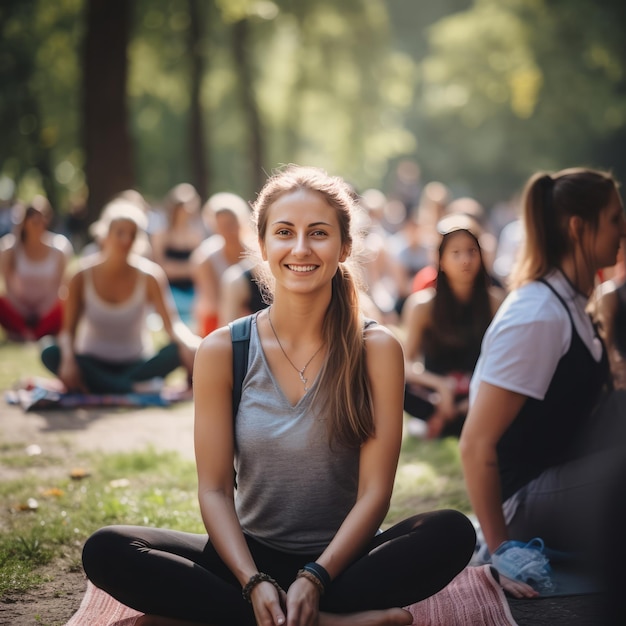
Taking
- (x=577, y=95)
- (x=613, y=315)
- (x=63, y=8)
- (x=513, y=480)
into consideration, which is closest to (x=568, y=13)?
(x=577, y=95)

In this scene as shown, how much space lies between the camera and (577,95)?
27.5 meters

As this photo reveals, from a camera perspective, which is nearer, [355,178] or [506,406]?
[506,406]

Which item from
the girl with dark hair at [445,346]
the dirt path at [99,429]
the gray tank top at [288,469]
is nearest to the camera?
the gray tank top at [288,469]

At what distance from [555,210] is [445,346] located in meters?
2.87

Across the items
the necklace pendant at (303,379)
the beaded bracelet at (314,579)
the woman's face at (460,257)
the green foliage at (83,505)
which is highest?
the woman's face at (460,257)

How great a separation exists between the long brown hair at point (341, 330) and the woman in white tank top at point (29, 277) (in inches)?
341

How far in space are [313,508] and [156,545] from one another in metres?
0.58

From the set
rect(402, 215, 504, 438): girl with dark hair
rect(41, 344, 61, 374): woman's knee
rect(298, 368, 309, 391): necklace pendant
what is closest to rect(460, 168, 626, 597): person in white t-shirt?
rect(298, 368, 309, 391): necklace pendant

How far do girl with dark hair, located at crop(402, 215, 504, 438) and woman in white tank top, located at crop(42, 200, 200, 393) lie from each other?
242cm

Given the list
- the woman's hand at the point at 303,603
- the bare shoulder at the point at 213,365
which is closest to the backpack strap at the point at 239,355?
the bare shoulder at the point at 213,365

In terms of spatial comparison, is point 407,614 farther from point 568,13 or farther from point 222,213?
point 568,13

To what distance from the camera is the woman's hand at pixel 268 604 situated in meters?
3.06

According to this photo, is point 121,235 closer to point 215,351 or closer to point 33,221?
point 33,221

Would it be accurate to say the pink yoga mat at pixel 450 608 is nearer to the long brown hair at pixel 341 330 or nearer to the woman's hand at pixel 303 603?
the woman's hand at pixel 303 603
